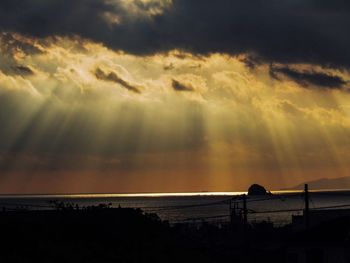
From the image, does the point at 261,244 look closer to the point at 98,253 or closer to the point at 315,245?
the point at 315,245

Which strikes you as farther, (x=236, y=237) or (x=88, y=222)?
(x=236, y=237)

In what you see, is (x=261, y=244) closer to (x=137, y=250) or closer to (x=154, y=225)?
(x=154, y=225)

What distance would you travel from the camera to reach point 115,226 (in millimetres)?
47719

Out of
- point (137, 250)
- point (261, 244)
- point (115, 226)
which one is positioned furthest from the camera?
point (261, 244)

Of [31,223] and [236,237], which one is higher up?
[236,237]

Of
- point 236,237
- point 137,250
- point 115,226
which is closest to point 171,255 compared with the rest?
point 137,250

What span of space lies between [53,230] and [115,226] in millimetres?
6392

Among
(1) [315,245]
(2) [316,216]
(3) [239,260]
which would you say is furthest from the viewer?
(2) [316,216]

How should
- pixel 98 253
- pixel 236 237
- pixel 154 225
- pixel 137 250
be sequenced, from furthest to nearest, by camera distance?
pixel 236 237 < pixel 154 225 < pixel 137 250 < pixel 98 253

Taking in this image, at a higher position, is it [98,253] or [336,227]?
[336,227]

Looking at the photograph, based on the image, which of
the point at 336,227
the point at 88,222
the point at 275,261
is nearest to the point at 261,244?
the point at 275,261

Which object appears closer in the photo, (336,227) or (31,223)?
(31,223)

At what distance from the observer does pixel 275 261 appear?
7744 centimetres

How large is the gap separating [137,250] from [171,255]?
2329 mm
